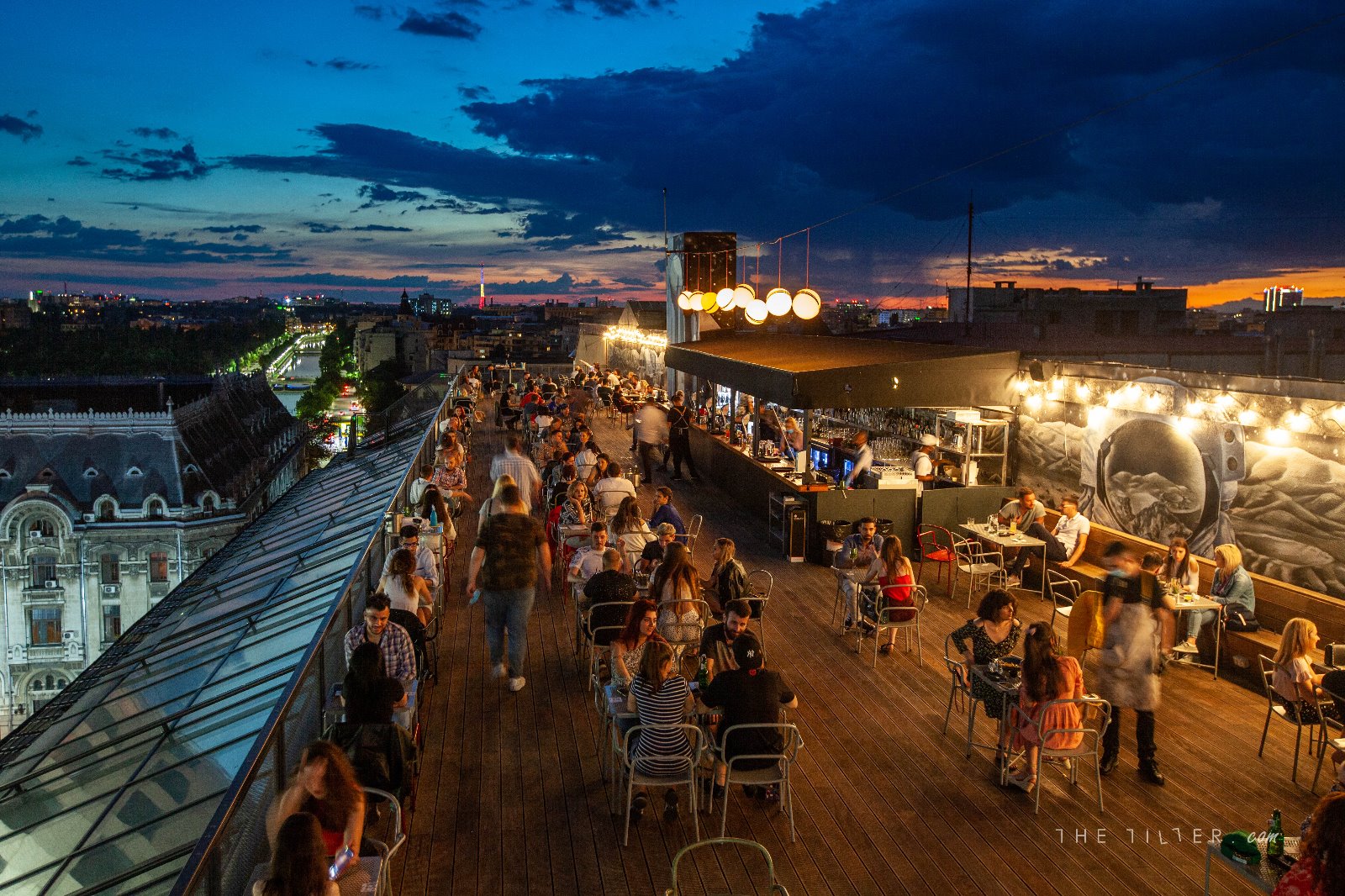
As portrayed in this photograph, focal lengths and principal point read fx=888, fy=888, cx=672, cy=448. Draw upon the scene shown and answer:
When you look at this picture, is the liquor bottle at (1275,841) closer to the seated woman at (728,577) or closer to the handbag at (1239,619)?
the seated woman at (728,577)

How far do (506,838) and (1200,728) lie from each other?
5351mm

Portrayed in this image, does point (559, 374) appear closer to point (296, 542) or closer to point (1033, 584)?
point (296, 542)

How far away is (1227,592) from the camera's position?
8102 mm

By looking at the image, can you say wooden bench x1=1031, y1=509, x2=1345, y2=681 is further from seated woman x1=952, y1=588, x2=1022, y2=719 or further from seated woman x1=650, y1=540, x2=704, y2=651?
seated woman x1=650, y1=540, x2=704, y2=651

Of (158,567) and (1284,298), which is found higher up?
(1284,298)

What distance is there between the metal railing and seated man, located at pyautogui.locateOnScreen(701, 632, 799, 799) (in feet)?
7.53

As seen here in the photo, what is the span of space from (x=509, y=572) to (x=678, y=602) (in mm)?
1367

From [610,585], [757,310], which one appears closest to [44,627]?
[757,310]

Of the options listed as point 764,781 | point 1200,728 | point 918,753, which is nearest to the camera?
point 764,781

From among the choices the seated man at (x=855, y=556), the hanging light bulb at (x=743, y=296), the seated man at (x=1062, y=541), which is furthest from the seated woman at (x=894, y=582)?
the hanging light bulb at (x=743, y=296)

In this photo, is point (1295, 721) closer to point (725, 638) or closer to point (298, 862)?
point (725, 638)

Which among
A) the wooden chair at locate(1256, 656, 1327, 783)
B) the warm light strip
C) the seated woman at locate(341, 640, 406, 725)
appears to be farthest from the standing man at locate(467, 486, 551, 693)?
the warm light strip

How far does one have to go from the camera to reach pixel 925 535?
36.4 ft

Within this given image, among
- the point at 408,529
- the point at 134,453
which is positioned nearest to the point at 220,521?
the point at 134,453
